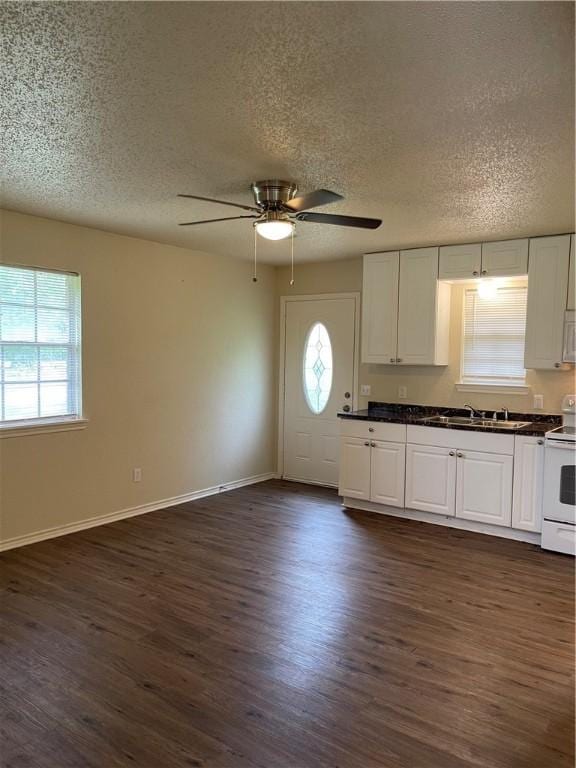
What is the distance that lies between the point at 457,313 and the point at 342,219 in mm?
2523

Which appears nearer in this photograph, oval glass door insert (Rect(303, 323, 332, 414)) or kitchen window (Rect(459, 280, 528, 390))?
kitchen window (Rect(459, 280, 528, 390))

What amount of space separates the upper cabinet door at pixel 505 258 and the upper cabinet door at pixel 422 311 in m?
0.45

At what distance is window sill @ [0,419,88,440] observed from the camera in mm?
4008

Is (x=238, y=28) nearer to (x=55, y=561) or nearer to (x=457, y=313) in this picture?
(x=55, y=561)

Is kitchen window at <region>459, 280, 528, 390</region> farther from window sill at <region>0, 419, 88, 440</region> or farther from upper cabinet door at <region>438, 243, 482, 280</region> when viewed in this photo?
window sill at <region>0, 419, 88, 440</region>

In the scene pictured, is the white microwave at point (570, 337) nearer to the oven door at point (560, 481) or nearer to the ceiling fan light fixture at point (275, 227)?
the oven door at point (560, 481)

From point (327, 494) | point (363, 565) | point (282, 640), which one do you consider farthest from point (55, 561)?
point (327, 494)

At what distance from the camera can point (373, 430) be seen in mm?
5043

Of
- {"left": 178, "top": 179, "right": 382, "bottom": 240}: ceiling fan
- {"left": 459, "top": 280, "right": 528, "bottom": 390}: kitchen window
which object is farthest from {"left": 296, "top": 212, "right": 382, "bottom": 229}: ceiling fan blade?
{"left": 459, "top": 280, "right": 528, "bottom": 390}: kitchen window

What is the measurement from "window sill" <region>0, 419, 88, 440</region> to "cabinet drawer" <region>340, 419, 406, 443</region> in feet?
7.73

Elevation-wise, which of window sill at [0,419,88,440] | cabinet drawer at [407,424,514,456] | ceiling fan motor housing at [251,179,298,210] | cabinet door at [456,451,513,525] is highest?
ceiling fan motor housing at [251,179,298,210]

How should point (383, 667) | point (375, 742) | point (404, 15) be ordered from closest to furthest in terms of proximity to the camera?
point (404, 15) → point (375, 742) → point (383, 667)

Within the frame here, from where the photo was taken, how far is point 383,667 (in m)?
2.59

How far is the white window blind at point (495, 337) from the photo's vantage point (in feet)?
16.1
